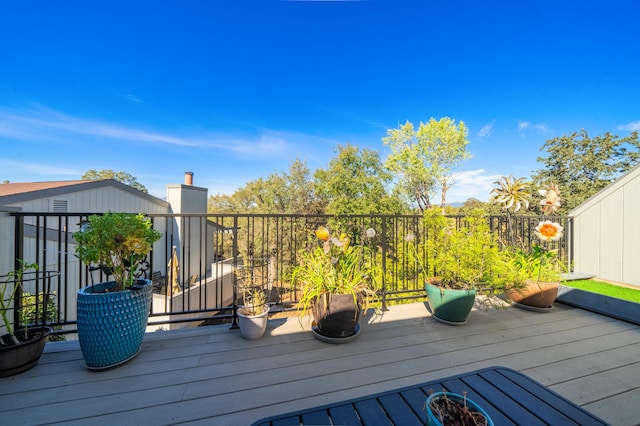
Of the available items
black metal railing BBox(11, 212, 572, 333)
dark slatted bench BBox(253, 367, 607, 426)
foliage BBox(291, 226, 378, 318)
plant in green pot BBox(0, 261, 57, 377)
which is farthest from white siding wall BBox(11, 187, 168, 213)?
dark slatted bench BBox(253, 367, 607, 426)

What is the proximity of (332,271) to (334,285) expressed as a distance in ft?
0.41

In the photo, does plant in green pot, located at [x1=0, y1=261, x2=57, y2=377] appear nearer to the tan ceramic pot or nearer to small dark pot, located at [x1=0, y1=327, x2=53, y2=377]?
small dark pot, located at [x1=0, y1=327, x2=53, y2=377]

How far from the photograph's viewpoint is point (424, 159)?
16141mm

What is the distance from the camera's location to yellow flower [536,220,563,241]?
2.76 m

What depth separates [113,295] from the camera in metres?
1.67

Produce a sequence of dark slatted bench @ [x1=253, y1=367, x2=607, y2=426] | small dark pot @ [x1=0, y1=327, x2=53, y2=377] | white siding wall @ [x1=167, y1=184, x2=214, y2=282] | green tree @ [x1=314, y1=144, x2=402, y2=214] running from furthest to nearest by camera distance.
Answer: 1. green tree @ [x1=314, y1=144, x2=402, y2=214]
2. white siding wall @ [x1=167, y1=184, x2=214, y2=282]
3. small dark pot @ [x1=0, y1=327, x2=53, y2=377]
4. dark slatted bench @ [x1=253, y1=367, x2=607, y2=426]

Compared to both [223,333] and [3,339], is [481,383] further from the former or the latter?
[3,339]

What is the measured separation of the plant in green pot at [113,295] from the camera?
1.64 metres

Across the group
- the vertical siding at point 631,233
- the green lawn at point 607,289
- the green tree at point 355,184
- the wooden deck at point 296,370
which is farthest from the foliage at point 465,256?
the green tree at point 355,184

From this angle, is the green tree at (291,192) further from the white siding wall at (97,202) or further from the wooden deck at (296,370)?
the wooden deck at (296,370)

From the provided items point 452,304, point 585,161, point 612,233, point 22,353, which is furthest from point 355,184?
point 585,161

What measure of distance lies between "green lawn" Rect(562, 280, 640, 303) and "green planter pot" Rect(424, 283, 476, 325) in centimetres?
255

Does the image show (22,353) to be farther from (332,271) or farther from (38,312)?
(332,271)

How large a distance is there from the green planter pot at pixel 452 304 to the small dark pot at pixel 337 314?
98 centimetres
